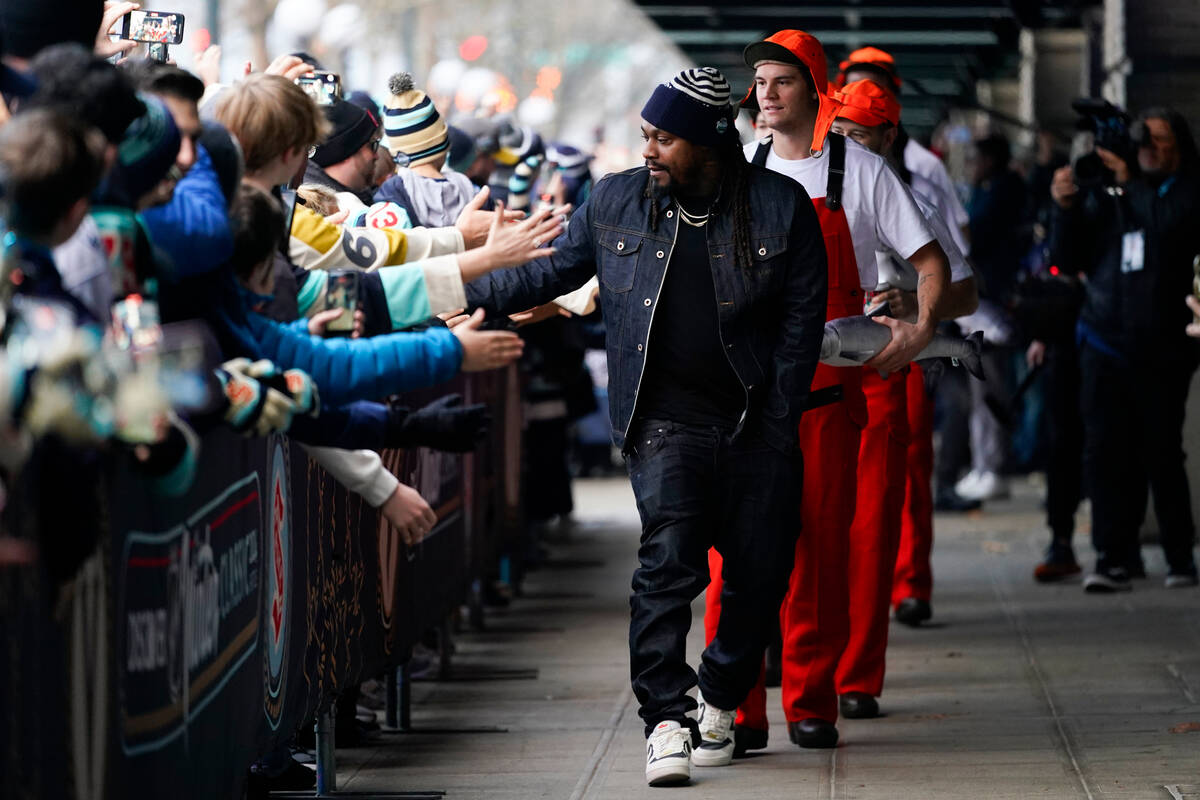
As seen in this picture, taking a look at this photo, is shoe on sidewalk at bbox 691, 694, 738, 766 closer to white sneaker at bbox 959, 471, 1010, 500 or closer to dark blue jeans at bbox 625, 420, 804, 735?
dark blue jeans at bbox 625, 420, 804, 735

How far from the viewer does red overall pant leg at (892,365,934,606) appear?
372 inches

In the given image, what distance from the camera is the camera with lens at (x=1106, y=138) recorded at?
10594 millimetres

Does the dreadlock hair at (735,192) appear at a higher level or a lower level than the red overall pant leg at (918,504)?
higher

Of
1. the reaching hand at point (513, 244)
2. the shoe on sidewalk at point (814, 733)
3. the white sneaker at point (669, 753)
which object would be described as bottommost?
the shoe on sidewalk at point (814, 733)

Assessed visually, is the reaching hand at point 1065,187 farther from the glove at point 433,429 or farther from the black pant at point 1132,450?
the glove at point 433,429

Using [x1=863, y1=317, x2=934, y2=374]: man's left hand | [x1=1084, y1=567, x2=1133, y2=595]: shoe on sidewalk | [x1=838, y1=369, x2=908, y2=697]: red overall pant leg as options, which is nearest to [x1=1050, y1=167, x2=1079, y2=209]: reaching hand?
[x1=1084, y1=567, x2=1133, y2=595]: shoe on sidewalk

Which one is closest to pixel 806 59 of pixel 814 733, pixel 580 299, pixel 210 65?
pixel 580 299

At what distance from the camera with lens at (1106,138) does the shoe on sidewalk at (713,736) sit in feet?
16.6

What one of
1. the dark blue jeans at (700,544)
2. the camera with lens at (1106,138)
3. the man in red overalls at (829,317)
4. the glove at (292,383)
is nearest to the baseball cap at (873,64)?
the camera with lens at (1106,138)

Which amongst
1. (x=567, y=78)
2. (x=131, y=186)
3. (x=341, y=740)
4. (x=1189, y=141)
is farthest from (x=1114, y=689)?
(x=567, y=78)

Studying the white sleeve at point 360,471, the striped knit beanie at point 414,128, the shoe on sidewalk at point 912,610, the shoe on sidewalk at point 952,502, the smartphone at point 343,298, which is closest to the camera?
the smartphone at point 343,298

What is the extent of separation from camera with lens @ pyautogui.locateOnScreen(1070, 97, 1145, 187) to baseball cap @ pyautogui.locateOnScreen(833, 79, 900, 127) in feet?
8.60

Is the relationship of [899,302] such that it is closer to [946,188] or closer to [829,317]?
[829,317]

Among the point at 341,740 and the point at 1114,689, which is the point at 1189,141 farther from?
the point at 341,740
